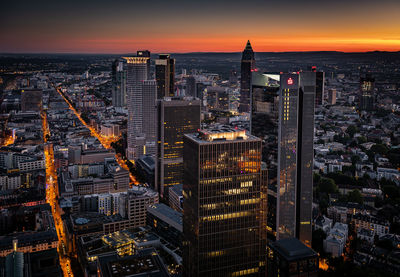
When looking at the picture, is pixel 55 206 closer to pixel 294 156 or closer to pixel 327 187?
pixel 294 156

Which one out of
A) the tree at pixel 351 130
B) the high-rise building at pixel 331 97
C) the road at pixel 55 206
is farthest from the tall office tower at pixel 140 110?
the high-rise building at pixel 331 97

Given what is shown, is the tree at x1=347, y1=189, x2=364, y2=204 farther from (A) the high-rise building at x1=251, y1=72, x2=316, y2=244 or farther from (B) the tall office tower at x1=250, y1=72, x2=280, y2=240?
(B) the tall office tower at x1=250, y1=72, x2=280, y2=240

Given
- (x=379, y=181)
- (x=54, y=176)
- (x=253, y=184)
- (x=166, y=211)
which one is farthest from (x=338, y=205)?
(x=54, y=176)

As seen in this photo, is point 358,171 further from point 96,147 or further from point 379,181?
point 96,147

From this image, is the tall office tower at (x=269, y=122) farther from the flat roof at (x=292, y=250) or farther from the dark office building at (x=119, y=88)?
the dark office building at (x=119, y=88)

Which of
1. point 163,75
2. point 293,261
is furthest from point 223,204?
point 163,75

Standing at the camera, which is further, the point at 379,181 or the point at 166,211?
the point at 379,181
